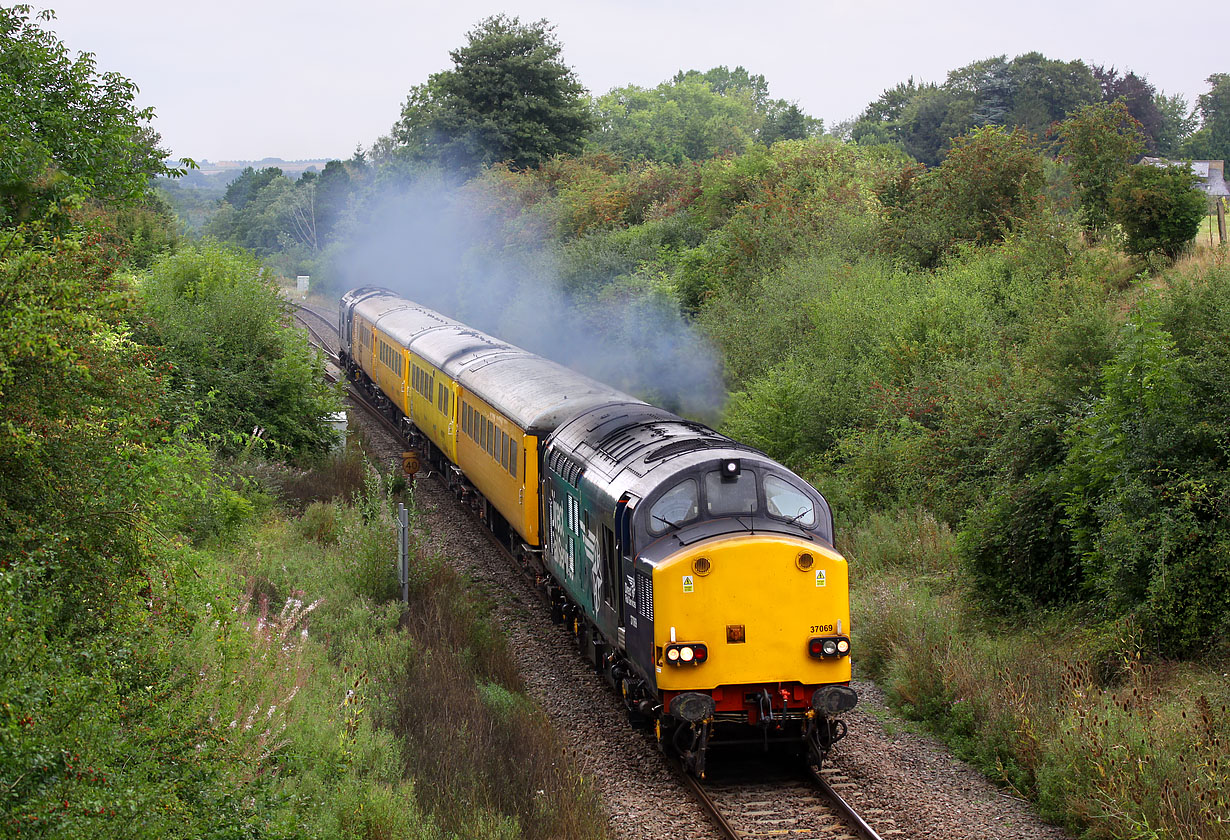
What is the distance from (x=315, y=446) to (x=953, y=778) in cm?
1576

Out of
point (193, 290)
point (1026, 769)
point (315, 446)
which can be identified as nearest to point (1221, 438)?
point (1026, 769)

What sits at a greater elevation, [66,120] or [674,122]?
[674,122]

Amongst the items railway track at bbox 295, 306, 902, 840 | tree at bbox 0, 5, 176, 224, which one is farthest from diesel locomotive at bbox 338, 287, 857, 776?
tree at bbox 0, 5, 176, 224

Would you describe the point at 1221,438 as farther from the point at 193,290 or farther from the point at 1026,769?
the point at 193,290

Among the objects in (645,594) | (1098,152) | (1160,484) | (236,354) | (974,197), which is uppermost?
(1098,152)

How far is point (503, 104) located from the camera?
5588cm

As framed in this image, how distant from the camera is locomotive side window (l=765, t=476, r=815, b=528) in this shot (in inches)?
406

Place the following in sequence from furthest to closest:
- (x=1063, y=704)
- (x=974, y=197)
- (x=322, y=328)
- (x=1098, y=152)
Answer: (x=322, y=328)
(x=974, y=197)
(x=1098, y=152)
(x=1063, y=704)

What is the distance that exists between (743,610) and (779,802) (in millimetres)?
1804

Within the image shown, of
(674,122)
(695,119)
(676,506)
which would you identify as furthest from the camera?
(674,122)

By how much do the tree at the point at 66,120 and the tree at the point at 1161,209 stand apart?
66.2 ft

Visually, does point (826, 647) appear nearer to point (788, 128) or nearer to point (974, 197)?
point (974, 197)

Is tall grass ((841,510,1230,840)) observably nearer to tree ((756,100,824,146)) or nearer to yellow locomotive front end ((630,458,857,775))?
yellow locomotive front end ((630,458,857,775))

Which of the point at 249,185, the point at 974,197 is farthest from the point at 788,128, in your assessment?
the point at 249,185
